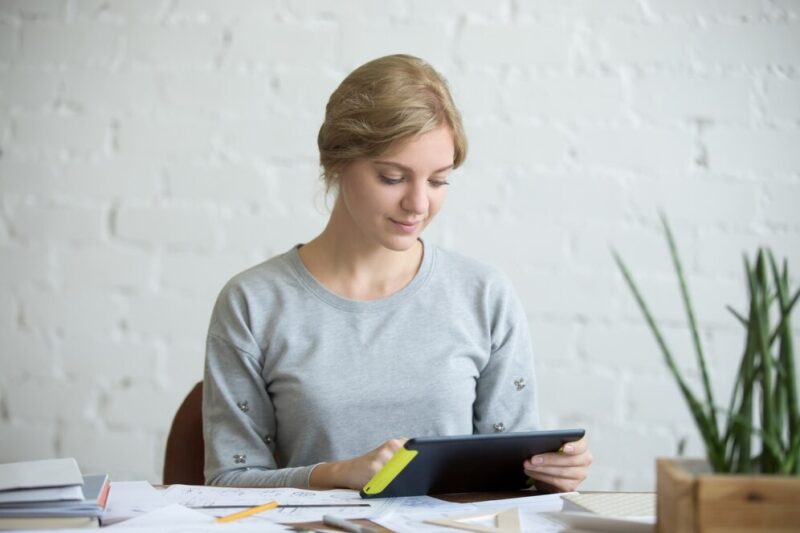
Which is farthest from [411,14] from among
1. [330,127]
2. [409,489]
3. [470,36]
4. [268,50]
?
[409,489]

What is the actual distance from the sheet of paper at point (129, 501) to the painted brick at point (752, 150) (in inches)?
50.7

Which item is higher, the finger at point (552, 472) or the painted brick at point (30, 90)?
the painted brick at point (30, 90)

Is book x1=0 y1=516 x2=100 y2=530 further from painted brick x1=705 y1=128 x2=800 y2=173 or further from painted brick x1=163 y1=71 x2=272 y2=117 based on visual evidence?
painted brick x1=705 y1=128 x2=800 y2=173

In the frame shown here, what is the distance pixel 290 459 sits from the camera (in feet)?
4.95

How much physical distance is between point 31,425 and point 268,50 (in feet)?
2.98

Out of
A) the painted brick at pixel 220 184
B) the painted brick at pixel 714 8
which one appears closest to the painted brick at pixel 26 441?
the painted brick at pixel 220 184

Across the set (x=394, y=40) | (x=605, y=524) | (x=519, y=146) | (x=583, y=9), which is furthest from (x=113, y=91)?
(x=605, y=524)

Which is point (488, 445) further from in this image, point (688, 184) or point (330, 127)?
point (688, 184)

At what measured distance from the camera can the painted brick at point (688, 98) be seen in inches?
76.9

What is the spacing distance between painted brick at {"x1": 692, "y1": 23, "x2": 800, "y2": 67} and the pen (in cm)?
134

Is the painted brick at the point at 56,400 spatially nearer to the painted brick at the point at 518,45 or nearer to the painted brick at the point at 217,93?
the painted brick at the point at 217,93

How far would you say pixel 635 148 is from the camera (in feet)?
6.40

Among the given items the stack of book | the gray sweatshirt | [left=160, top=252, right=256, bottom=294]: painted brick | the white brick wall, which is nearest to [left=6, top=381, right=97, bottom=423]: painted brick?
the white brick wall

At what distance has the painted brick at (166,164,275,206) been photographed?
1983 mm
